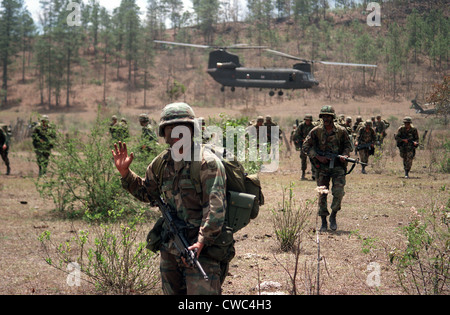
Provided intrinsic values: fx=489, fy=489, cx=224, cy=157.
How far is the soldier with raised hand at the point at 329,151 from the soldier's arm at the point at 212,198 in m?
4.04

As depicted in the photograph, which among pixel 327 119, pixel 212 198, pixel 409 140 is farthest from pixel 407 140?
pixel 212 198

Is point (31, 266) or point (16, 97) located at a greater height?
point (16, 97)

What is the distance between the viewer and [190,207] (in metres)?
3.23

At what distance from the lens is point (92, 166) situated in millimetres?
8047

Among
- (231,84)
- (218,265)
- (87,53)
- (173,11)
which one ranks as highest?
(173,11)

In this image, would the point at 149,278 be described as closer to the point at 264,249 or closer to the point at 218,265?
the point at 218,265

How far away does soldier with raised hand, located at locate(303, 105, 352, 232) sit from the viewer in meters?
6.95

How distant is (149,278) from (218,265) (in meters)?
1.63

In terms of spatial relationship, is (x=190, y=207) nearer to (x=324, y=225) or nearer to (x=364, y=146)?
(x=324, y=225)

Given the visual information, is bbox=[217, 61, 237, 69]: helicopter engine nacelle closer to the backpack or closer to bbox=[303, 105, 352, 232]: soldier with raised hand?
bbox=[303, 105, 352, 232]: soldier with raised hand

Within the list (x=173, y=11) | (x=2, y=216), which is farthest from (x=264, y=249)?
(x=173, y=11)

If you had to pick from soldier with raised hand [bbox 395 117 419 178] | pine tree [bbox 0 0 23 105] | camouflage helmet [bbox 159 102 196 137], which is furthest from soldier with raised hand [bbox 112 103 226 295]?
pine tree [bbox 0 0 23 105]

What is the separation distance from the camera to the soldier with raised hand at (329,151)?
6.95 m

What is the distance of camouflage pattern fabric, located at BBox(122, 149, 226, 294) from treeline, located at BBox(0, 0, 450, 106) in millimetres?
25623
